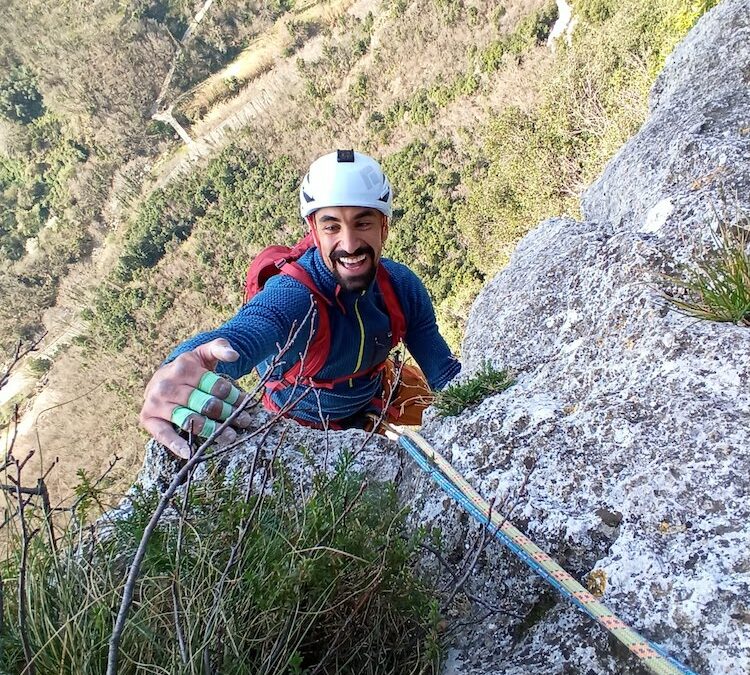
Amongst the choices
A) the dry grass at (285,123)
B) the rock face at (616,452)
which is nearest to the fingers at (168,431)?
the rock face at (616,452)

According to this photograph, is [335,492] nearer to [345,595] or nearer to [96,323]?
[345,595]

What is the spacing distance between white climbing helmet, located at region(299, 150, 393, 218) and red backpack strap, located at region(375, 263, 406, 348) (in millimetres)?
469

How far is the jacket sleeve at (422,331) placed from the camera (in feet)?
12.8

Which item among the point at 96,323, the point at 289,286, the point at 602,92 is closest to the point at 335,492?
the point at 289,286

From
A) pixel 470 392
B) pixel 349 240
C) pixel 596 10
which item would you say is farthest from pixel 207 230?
pixel 470 392

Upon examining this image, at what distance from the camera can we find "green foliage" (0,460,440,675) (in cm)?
134

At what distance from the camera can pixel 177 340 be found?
39875mm

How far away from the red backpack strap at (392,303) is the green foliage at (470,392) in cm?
115

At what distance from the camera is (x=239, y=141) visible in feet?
144

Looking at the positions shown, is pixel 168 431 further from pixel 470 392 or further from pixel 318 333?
pixel 470 392

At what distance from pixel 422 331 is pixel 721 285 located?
223cm

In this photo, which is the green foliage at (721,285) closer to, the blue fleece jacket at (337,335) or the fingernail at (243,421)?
the blue fleece jacket at (337,335)

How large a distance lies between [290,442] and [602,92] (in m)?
15.9

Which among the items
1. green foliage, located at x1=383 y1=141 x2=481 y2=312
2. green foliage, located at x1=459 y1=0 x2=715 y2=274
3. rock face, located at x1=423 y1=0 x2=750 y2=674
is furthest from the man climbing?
green foliage, located at x1=383 y1=141 x2=481 y2=312
